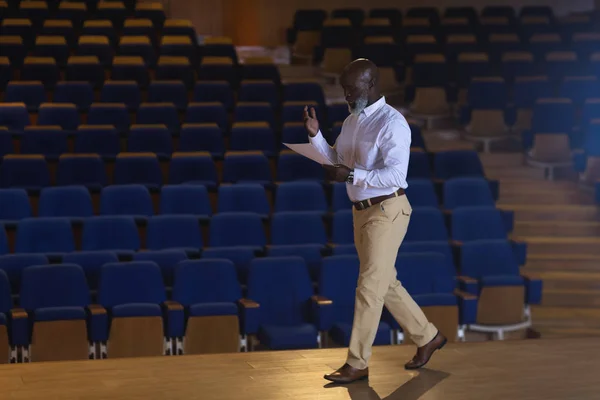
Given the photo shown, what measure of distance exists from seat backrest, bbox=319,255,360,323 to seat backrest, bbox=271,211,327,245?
277 millimetres

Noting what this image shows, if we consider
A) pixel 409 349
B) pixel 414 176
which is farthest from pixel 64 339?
pixel 414 176

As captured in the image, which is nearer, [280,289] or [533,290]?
[280,289]

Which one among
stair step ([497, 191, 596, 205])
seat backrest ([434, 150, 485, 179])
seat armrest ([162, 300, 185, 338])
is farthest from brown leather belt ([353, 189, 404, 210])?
stair step ([497, 191, 596, 205])

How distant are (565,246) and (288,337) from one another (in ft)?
3.83

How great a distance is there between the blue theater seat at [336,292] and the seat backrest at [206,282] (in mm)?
202

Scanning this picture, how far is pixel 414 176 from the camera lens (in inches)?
115

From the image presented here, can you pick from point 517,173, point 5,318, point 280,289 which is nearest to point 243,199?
point 280,289

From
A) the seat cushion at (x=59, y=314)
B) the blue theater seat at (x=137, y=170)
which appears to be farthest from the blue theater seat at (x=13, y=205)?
the seat cushion at (x=59, y=314)

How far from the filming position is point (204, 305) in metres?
2.10

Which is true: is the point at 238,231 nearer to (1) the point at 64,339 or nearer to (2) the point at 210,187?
(2) the point at 210,187

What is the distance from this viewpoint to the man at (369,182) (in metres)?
1.41

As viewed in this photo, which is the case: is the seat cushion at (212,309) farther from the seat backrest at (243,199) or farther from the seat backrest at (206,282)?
the seat backrest at (243,199)

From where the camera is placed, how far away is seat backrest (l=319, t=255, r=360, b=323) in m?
2.19

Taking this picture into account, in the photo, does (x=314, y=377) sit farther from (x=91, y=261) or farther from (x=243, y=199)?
(x=243, y=199)
